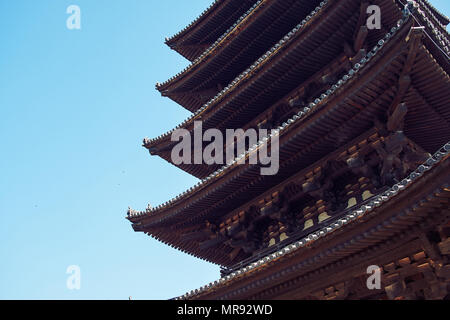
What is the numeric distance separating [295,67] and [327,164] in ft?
11.7

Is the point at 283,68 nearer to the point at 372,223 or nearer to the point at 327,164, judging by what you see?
the point at 327,164

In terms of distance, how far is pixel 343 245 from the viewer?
7.38 metres

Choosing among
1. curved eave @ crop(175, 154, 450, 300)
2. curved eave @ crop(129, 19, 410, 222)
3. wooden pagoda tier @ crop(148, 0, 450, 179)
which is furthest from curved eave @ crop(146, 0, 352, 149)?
curved eave @ crop(175, 154, 450, 300)

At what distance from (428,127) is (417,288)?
432 cm

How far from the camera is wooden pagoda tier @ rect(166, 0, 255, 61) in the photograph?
17.5m

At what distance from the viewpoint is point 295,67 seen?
12500mm

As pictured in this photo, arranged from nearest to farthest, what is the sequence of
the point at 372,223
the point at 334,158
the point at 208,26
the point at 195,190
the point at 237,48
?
the point at 372,223
the point at 334,158
the point at 195,190
the point at 237,48
the point at 208,26

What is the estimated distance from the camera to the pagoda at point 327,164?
7.18 metres

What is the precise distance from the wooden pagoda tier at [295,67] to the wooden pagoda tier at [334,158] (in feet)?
1.92

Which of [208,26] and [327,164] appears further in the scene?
[208,26]
